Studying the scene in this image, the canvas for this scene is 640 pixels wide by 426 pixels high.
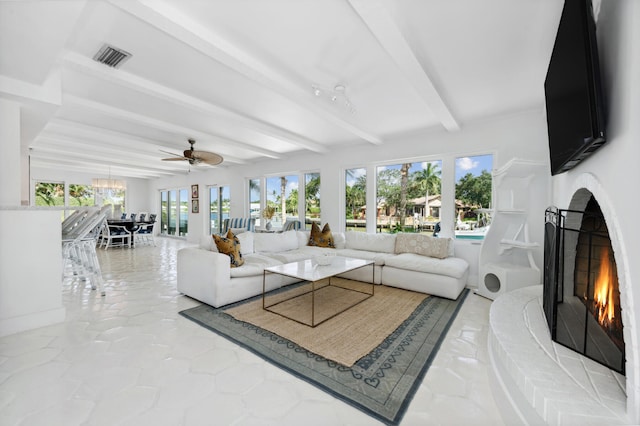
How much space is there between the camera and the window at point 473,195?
→ 4242 millimetres

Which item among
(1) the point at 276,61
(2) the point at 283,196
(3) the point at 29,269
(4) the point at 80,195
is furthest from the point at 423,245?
(4) the point at 80,195

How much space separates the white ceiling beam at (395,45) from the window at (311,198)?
142 inches

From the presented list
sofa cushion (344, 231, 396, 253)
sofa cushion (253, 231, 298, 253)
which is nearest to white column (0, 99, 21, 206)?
sofa cushion (253, 231, 298, 253)

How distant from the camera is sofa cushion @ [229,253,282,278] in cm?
324

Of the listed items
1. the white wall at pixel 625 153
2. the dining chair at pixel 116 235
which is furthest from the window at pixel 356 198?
the dining chair at pixel 116 235

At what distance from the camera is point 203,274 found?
3.17 meters

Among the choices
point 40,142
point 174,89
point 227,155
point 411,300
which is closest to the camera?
point 174,89

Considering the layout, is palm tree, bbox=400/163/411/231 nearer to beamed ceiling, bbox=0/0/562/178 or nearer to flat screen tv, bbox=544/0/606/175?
beamed ceiling, bbox=0/0/562/178

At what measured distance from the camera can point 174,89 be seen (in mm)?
3055

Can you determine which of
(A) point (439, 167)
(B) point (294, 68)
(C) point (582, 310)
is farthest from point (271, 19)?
(A) point (439, 167)

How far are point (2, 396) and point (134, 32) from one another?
2595 mm

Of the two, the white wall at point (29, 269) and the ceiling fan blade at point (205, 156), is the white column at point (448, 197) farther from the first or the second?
the white wall at point (29, 269)

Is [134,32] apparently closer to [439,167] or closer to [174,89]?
[174,89]

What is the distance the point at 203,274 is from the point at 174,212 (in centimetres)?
868
